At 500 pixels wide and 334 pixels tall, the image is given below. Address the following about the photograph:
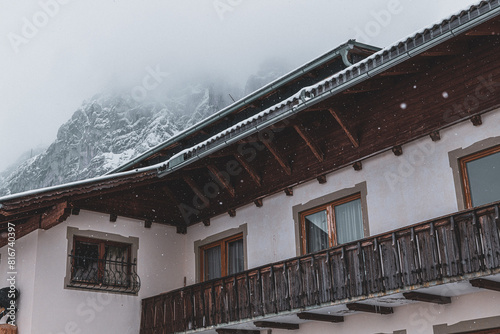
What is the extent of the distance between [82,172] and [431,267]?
67.3 meters

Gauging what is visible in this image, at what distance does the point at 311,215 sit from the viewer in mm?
12625

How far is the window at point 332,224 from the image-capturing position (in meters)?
11.7

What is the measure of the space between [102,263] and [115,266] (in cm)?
33

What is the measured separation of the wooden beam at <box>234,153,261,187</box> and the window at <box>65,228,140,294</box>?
11.0 feet

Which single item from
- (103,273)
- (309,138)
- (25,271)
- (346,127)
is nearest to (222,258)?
(103,273)

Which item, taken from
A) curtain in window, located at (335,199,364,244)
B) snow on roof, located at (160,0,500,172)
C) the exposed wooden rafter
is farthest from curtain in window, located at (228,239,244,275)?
snow on roof, located at (160,0,500,172)

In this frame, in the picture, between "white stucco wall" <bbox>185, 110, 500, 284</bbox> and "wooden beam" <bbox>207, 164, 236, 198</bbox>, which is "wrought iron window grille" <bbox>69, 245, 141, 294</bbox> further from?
"white stucco wall" <bbox>185, 110, 500, 284</bbox>

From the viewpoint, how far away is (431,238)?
904 cm

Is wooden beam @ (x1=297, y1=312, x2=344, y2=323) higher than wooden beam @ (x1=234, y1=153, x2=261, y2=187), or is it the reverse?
wooden beam @ (x1=234, y1=153, x2=261, y2=187)

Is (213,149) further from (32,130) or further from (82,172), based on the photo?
(32,130)

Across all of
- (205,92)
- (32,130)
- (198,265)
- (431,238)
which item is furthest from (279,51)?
(431,238)

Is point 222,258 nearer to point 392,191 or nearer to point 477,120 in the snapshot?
point 392,191

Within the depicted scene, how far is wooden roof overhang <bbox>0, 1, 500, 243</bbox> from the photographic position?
994 cm

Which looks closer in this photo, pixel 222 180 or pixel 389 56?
pixel 389 56
